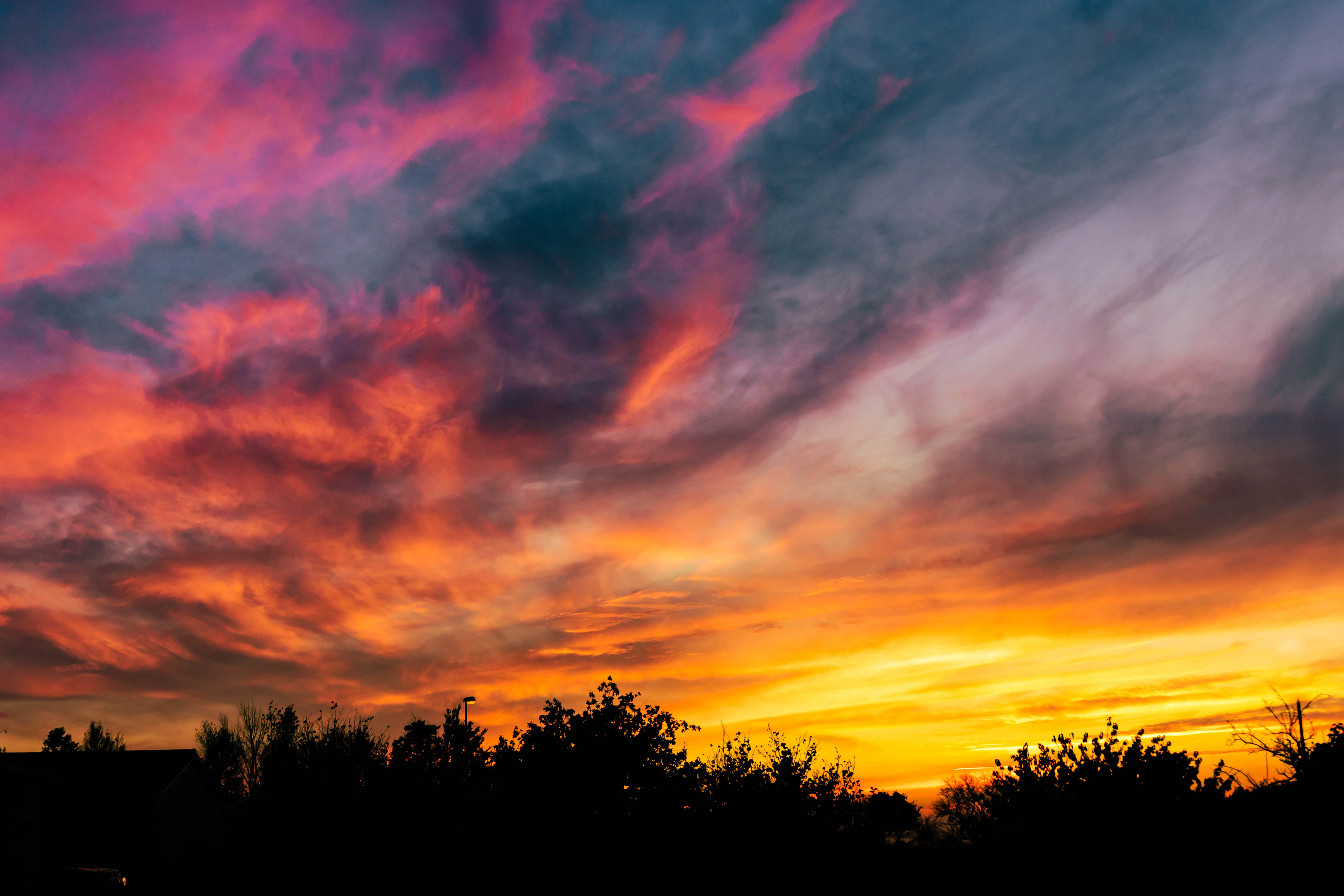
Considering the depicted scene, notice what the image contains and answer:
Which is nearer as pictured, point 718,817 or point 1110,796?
point 1110,796

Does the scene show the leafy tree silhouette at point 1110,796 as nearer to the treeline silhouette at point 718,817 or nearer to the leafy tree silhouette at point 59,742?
the treeline silhouette at point 718,817

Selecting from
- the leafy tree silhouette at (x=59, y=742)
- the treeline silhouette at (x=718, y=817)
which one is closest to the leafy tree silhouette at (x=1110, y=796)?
the treeline silhouette at (x=718, y=817)

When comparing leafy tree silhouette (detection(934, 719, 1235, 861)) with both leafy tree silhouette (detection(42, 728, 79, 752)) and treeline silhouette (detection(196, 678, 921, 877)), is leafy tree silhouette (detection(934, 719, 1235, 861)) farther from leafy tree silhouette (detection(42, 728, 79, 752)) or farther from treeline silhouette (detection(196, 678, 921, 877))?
leafy tree silhouette (detection(42, 728, 79, 752))

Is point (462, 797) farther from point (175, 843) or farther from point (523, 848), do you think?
point (175, 843)

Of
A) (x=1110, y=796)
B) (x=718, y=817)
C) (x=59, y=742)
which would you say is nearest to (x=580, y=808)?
(x=718, y=817)

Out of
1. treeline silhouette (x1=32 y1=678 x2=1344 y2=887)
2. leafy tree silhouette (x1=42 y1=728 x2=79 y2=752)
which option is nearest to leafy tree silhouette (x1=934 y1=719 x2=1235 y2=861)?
treeline silhouette (x1=32 y1=678 x2=1344 y2=887)

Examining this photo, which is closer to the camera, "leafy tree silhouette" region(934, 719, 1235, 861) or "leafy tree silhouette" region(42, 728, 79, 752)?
"leafy tree silhouette" region(934, 719, 1235, 861)

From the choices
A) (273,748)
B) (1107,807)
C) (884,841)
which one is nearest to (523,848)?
(1107,807)

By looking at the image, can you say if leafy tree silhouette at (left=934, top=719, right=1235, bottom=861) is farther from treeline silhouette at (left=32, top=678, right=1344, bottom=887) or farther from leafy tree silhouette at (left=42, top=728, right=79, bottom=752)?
leafy tree silhouette at (left=42, top=728, right=79, bottom=752)

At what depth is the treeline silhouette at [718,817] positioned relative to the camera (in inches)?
1293

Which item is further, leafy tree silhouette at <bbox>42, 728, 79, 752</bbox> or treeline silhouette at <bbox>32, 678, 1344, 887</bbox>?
leafy tree silhouette at <bbox>42, 728, 79, 752</bbox>

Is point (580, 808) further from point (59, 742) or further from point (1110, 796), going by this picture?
point (59, 742)

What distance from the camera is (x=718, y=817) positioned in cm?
4575

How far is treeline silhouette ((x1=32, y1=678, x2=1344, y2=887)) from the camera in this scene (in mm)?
32844
